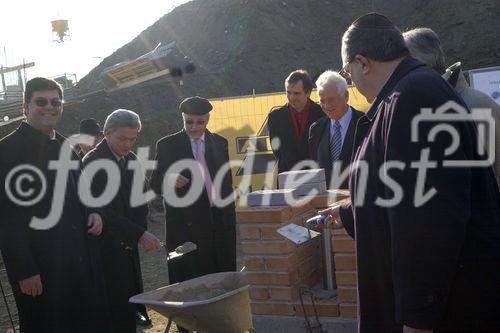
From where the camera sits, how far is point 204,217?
16.4 ft

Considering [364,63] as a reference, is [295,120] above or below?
below

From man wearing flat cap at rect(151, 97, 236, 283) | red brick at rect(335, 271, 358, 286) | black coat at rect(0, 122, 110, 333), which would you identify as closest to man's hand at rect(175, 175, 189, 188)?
man wearing flat cap at rect(151, 97, 236, 283)

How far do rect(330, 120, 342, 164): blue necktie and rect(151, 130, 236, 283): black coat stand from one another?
102cm

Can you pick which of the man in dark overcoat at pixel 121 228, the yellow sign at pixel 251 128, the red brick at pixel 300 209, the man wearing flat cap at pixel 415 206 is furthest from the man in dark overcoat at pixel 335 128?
the yellow sign at pixel 251 128

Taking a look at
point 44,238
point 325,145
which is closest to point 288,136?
point 325,145

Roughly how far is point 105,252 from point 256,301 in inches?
54.8

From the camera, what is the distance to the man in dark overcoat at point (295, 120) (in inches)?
216

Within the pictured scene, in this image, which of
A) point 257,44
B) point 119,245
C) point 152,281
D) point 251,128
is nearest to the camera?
point 119,245

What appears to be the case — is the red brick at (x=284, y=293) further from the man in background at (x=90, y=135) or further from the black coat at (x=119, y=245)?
the man in background at (x=90, y=135)

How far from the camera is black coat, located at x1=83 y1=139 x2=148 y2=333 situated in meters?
4.18

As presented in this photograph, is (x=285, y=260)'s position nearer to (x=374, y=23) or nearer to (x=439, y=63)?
(x=439, y=63)

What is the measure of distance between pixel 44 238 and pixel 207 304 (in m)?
1.06

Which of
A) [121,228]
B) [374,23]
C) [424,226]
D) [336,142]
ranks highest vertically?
[374,23]

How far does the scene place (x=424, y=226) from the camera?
179cm
